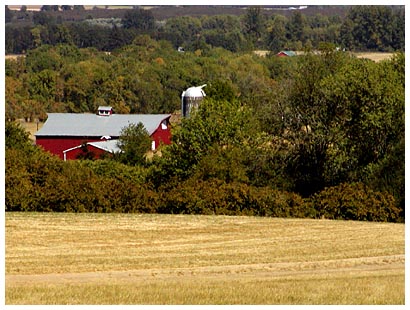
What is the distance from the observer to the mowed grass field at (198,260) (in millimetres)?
14188

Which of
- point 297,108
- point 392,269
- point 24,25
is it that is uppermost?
point 24,25

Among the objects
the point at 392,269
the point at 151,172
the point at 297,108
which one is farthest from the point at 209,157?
the point at 392,269

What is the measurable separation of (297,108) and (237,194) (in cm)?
1548

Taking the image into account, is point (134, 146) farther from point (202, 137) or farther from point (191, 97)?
point (191, 97)

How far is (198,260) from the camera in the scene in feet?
63.1

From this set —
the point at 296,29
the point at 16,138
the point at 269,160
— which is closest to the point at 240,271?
the point at 269,160

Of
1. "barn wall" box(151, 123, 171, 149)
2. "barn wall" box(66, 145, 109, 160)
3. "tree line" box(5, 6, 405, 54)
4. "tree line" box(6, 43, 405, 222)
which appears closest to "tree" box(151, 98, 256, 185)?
"tree line" box(6, 43, 405, 222)

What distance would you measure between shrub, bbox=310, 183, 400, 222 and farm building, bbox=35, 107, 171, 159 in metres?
30.8

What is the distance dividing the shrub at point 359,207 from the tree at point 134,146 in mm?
19767

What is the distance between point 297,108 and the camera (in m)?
42.9

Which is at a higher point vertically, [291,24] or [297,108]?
[291,24]

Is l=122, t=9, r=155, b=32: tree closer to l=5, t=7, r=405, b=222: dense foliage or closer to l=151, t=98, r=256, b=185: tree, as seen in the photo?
l=5, t=7, r=405, b=222: dense foliage

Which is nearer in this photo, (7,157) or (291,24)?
(7,157)
